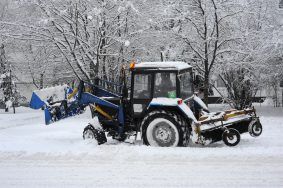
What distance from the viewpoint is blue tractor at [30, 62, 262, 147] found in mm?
9672

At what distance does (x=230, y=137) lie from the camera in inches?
380

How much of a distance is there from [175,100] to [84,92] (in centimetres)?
243

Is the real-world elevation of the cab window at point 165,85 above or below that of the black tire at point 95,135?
above

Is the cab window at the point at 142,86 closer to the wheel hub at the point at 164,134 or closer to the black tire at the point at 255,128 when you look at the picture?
the wheel hub at the point at 164,134

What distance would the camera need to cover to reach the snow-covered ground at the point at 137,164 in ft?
22.9

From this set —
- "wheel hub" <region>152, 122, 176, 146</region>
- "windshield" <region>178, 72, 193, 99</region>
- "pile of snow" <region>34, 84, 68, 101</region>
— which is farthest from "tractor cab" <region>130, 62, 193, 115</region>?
"pile of snow" <region>34, 84, 68, 101</region>

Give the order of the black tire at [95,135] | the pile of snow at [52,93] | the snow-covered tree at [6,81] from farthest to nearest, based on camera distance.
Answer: the snow-covered tree at [6,81] → the pile of snow at [52,93] → the black tire at [95,135]

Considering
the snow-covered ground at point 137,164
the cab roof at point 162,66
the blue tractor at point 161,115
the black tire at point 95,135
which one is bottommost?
the snow-covered ground at point 137,164

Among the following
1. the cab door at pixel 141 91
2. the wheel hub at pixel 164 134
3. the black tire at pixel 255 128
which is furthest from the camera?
the black tire at pixel 255 128

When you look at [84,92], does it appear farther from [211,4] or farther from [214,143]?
[211,4]

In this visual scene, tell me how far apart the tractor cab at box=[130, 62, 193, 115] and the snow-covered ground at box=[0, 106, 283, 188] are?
1.18 meters

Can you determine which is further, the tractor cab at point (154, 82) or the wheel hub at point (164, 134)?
the tractor cab at point (154, 82)

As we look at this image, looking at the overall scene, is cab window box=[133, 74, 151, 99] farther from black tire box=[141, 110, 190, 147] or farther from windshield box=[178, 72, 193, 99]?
windshield box=[178, 72, 193, 99]

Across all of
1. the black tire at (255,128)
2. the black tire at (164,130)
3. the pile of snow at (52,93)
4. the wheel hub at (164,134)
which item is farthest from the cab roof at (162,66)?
the pile of snow at (52,93)
